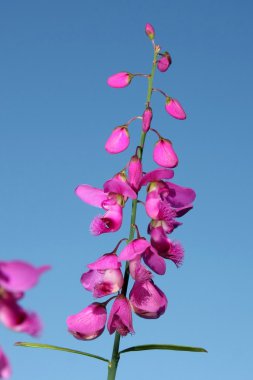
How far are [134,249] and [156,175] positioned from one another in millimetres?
370

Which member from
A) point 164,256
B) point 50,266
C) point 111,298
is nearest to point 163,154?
point 164,256

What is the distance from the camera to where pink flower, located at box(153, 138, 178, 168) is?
9.93ft

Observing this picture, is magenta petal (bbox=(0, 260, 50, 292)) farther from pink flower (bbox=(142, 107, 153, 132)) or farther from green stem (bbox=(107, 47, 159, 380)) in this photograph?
pink flower (bbox=(142, 107, 153, 132))

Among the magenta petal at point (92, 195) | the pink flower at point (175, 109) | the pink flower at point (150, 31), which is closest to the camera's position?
the magenta petal at point (92, 195)

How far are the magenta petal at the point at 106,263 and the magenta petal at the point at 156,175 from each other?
0.38 meters

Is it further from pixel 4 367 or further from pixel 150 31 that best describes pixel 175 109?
pixel 4 367

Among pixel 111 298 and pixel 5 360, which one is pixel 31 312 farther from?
pixel 111 298

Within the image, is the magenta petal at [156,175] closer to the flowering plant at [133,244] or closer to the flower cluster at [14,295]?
the flowering plant at [133,244]

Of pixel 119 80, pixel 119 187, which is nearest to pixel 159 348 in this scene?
pixel 119 187

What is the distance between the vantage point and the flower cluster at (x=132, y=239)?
286 cm

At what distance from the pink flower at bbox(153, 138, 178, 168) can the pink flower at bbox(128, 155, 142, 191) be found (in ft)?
0.41

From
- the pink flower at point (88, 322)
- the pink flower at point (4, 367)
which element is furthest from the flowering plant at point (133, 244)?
the pink flower at point (4, 367)

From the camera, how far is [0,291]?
100 cm

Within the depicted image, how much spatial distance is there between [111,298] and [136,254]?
13.3 inches
